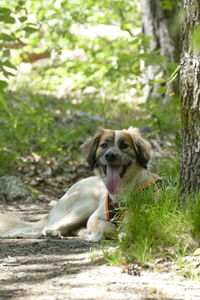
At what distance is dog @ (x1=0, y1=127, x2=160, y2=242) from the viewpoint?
545 centimetres

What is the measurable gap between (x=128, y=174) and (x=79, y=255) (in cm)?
137

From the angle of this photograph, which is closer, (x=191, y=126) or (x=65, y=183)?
(x=191, y=126)

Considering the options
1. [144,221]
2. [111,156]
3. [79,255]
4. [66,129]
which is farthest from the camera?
[66,129]

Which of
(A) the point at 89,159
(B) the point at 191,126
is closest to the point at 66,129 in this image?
(A) the point at 89,159

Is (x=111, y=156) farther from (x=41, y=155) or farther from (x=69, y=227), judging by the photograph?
(x=41, y=155)

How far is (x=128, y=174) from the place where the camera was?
220 inches

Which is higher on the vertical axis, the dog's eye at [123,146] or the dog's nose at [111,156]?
the dog's eye at [123,146]

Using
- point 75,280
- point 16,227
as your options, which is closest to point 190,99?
point 75,280

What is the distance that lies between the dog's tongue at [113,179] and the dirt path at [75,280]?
933 mm

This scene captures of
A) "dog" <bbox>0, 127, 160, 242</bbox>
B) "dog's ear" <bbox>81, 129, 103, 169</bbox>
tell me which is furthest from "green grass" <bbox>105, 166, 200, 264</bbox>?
"dog's ear" <bbox>81, 129, 103, 169</bbox>

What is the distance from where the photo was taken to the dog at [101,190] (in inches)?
215

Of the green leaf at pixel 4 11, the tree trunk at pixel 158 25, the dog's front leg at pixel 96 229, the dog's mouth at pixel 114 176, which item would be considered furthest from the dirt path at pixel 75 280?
the tree trunk at pixel 158 25

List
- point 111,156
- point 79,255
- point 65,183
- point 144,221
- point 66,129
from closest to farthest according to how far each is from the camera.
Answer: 1. point 144,221
2. point 79,255
3. point 111,156
4. point 65,183
5. point 66,129

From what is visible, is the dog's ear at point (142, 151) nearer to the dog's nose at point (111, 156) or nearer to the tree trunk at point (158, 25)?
the dog's nose at point (111, 156)
